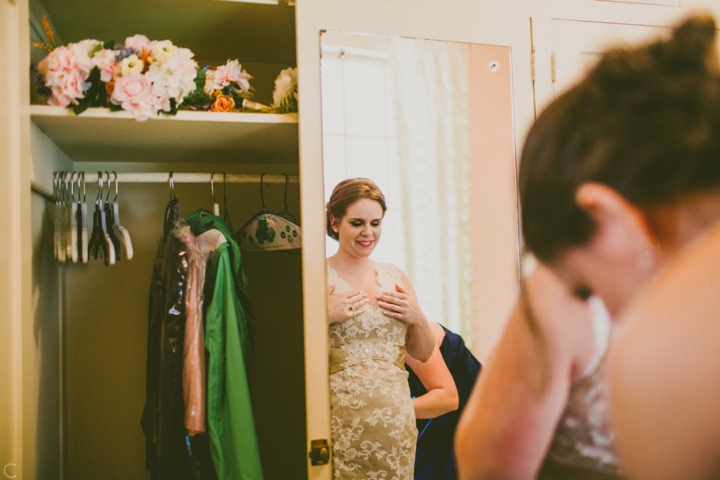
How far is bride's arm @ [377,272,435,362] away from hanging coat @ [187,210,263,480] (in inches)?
14.2

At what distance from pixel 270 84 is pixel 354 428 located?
1089mm

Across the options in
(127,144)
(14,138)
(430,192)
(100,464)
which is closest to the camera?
(14,138)

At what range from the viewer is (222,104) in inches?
46.8

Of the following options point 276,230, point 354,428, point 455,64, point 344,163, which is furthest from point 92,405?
point 455,64

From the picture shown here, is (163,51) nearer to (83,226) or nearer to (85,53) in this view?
(85,53)

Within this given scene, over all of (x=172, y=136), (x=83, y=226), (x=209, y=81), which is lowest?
(x=83, y=226)

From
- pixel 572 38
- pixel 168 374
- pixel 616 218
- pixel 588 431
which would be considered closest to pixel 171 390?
pixel 168 374

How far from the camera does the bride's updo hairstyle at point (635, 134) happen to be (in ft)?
1.48

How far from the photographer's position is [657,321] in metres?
0.40

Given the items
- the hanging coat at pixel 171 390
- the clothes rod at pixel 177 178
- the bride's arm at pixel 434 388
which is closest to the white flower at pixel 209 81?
the clothes rod at pixel 177 178

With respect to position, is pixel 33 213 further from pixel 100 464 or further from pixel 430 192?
pixel 430 192

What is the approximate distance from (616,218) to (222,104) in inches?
38.0

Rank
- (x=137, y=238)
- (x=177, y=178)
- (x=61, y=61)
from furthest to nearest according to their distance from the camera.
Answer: (x=137, y=238) < (x=177, y=178) < (x=61, y=61)

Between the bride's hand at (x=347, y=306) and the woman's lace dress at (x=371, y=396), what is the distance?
1 centimetres
